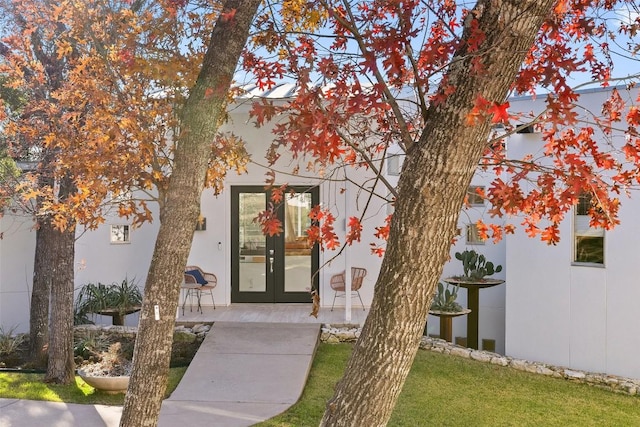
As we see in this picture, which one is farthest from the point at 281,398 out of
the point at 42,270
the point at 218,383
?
the point at 42,270

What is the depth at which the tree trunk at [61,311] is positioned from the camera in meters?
8.27

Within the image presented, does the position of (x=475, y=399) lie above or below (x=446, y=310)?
below

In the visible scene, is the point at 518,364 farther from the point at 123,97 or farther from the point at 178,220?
the point at 123,97

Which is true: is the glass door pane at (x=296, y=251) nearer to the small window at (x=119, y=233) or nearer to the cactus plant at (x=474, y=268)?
the cactus plant at (x=474, y=268)

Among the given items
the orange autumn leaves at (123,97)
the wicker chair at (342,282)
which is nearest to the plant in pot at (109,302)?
the wicker chair at (342,282)

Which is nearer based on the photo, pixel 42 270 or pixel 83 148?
pixel 83 148

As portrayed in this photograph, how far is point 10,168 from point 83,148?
3.69 metres

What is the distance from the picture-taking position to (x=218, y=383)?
7.68 metres

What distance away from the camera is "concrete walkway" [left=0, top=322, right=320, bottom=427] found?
6.43 metres

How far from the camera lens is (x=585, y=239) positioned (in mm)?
9438

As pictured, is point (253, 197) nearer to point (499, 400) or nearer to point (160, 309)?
point (499, 400)

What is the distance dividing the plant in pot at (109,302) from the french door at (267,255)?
196cm

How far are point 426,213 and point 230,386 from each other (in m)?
5.67

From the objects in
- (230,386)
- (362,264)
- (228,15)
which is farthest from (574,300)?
(228,15)
